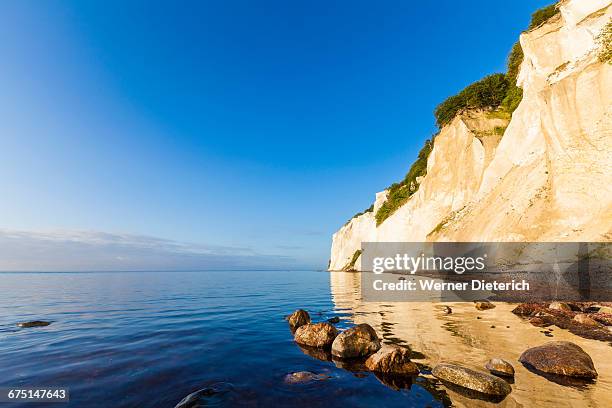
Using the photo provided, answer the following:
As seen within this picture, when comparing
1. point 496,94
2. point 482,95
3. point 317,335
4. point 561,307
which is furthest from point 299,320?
point 496,94

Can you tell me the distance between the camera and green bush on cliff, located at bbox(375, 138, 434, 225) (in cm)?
6403

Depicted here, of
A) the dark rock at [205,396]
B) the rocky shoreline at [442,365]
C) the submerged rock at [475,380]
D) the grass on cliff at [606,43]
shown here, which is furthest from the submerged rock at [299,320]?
the grass on cliff at [606,43]

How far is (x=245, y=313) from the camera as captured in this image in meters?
19.8

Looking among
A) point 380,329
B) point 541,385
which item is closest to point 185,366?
point 380,329

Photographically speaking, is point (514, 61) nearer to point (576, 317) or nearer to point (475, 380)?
point (576, 317)

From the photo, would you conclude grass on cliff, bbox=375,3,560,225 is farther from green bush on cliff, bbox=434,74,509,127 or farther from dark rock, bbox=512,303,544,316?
dark rock, bbox=512,303,544,316

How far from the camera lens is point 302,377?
819 cm

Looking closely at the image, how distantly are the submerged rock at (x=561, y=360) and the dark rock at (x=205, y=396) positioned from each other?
8.74m

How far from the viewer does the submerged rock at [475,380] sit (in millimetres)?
6840

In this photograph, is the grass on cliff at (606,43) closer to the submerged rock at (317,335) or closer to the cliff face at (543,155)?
the cliff face at (543,155)

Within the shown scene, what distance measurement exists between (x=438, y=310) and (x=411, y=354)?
10666mm

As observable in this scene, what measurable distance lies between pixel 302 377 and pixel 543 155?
32629mm

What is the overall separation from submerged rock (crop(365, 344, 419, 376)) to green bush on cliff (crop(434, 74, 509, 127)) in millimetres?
49463

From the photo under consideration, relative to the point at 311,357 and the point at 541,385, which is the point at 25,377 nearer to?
the point at 311,357
